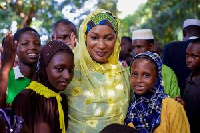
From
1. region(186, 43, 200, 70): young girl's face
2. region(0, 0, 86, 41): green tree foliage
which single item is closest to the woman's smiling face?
region(186, 43, 200, 70): young girl's face

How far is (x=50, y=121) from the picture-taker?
2893 millimetres

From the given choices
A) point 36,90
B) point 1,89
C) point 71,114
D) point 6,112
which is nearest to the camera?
point 6,112

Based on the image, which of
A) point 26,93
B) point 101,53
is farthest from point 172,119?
point 26,93

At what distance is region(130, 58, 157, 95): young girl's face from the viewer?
3.15m

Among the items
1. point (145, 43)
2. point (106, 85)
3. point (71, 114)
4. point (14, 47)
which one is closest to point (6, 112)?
point (14, 47)

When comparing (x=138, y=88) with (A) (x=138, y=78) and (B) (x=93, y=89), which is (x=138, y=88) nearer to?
(A) (x=138, y=78)

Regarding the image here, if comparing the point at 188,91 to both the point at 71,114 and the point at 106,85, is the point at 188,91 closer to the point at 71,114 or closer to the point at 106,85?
the point at 106,85

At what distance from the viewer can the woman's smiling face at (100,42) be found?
3232 mm

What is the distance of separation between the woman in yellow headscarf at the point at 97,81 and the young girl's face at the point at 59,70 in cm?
28

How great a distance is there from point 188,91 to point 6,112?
2333 mm

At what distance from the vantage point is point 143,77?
10.5 feet

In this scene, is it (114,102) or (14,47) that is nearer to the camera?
(14,47)

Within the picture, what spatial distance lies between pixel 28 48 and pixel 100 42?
3.48 feet

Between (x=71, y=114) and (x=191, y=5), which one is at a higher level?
(x=191, y=5)
